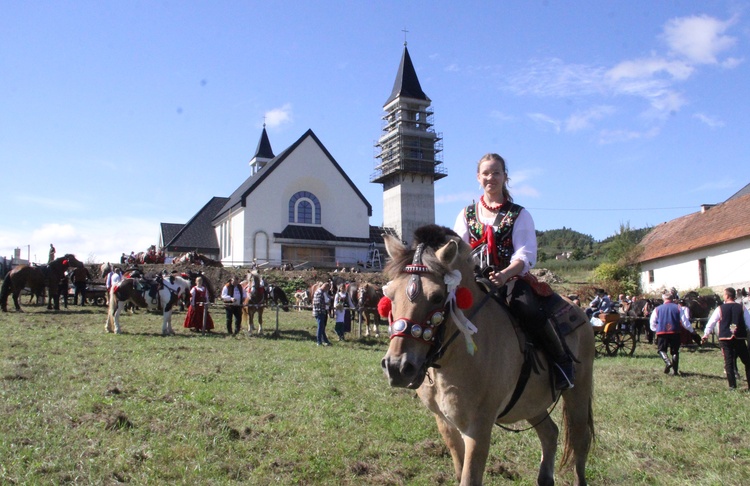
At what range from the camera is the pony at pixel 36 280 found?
75.2 feet

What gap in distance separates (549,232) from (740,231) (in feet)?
341

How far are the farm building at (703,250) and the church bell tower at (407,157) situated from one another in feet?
78.8

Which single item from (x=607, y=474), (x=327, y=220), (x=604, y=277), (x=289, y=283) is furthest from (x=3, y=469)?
(x=327, y=220)

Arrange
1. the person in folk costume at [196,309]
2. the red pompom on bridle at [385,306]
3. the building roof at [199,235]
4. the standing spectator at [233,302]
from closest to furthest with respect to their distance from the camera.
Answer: the red pompom on bridle at [385,306]
the person in folk costume at [196,309]
the standing spectator at [233,302]
the building roof at [199,235]

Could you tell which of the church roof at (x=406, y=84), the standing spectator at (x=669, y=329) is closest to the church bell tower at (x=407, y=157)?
the church roof at (x=406, y=84)

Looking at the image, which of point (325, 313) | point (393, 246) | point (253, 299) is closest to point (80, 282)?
point (253, 299)

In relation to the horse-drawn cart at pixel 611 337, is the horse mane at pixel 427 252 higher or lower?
higher

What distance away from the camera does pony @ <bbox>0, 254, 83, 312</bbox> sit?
22906 mm

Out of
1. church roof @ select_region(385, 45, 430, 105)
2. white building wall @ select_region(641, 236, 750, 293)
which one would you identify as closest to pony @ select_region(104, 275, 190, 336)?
white building wall @ select_region(641, 236, 750, 293)

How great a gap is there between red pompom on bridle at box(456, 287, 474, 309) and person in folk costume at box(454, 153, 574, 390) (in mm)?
740

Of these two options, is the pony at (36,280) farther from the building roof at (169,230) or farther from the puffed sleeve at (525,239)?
the building roof at (169,230)

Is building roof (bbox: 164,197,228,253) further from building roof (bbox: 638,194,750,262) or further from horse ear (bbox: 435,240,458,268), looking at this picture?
horse ear (bbox: 435,240,458,268)

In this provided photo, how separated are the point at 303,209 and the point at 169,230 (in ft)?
56.6

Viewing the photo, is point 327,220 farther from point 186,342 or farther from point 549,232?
point 549,232
